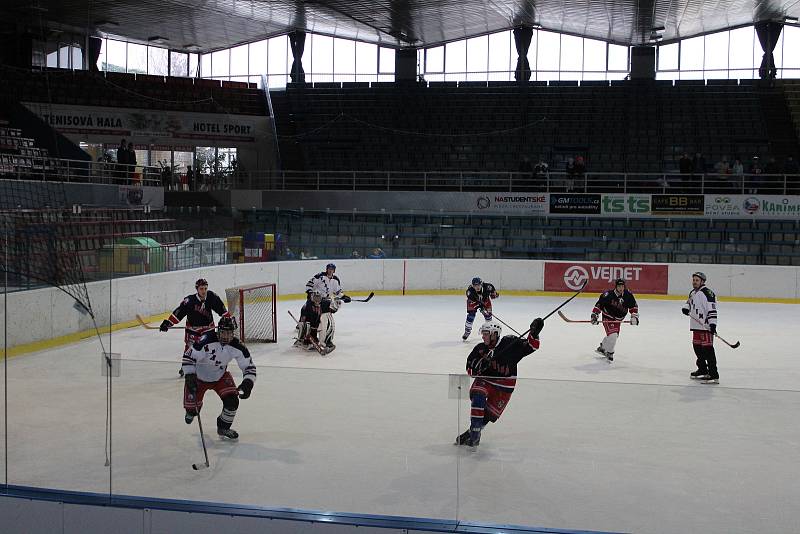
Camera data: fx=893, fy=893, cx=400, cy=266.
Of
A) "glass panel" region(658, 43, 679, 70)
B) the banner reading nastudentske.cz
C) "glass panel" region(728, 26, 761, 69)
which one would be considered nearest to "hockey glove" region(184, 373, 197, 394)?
the banner reading nastudentske.cz

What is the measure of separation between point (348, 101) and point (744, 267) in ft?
54.2

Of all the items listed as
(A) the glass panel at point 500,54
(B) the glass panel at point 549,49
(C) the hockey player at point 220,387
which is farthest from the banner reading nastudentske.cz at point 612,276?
(C) the hockey player at point 220,387

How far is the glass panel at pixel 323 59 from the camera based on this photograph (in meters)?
36.1

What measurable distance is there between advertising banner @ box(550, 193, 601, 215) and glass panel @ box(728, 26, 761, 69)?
13.0m

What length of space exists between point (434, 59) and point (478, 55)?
176 centimetres

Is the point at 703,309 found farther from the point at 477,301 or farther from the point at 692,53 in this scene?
the point at 692,53

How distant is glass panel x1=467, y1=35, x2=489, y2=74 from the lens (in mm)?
35188

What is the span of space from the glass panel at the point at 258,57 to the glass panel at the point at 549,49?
36.1ft

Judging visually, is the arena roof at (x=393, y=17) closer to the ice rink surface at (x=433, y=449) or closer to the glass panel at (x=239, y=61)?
the glass panel at (x=239, y=61)

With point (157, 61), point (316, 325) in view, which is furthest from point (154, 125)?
point (316, 325)

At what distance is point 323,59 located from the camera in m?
36.2

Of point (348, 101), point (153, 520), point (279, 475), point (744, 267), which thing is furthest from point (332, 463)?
point (348, 101)

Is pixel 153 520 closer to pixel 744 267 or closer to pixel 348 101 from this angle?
pixel 744 267

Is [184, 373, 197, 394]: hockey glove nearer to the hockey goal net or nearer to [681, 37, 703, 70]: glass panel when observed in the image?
the hockey goal net
